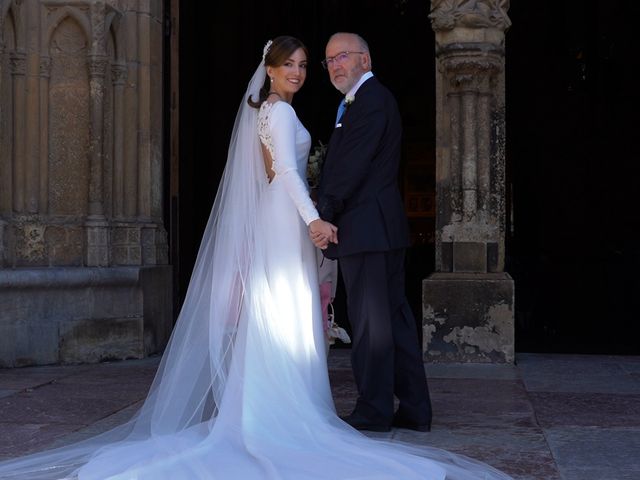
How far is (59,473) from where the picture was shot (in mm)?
3793

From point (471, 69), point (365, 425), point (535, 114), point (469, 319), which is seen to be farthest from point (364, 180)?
point (535, 114)

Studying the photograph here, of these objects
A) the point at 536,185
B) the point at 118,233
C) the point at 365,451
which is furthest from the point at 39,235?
the point at 536,185

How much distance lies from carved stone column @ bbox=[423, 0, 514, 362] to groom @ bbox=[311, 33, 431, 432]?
2282 mm

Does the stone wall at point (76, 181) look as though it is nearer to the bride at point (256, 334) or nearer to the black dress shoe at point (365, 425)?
the bride at point (256, 334)

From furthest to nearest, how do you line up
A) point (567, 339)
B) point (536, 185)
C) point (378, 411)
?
point (536, 185) < point (567, 339) < point (378, 411)

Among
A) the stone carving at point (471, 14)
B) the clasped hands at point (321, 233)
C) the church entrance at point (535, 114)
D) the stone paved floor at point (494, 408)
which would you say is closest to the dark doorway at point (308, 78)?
the church entrance at point (535, 114)

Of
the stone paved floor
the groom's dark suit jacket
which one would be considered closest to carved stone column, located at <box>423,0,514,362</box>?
the stone paved floor

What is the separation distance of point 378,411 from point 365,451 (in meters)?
0.73

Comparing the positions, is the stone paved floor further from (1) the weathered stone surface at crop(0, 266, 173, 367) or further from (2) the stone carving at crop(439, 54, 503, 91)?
(2) the stone carving at crop(439, 54, 503, 91)

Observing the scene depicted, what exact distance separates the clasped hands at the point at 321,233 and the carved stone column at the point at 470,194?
102 inches

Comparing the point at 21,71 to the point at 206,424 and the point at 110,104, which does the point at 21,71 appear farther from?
the point at 206,424

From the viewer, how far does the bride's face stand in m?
4.54

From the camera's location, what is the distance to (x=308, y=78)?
13086mm

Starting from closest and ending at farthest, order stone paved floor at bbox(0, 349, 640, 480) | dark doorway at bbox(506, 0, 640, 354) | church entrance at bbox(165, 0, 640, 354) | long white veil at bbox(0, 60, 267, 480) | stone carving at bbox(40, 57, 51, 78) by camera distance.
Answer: stone paved floor at bbox(0, 349, 640, 480) < long white veil at bbox(0, 60, 267, 480) < stone carving at bbox(40, 57, 51, 78) < church entrance at bbox(165, 0, 640, 354) < dark doorway at bbox(506, 0, 640, 354)
